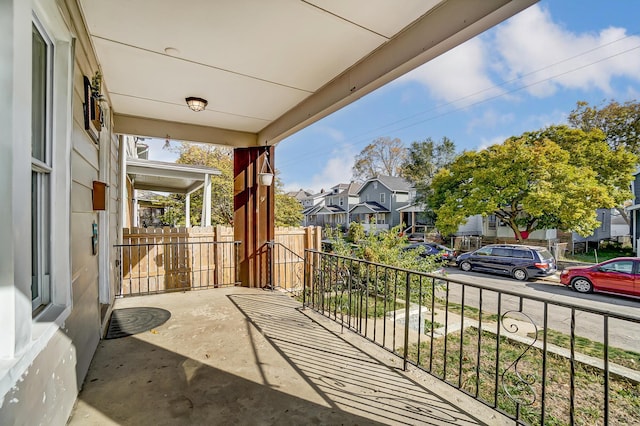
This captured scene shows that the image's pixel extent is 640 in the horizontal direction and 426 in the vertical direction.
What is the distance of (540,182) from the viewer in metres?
12.2

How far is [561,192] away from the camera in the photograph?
12.1m

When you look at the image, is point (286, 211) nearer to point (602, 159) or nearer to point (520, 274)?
point (520, 274)

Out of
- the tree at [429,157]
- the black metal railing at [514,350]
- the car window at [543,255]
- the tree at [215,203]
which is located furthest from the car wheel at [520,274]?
the tree at [429,157]

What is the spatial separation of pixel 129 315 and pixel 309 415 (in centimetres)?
277

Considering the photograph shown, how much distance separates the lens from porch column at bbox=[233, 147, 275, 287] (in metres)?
4.81

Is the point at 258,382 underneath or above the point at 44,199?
underneath

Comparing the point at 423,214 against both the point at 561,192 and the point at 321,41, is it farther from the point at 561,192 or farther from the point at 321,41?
the point at 321,41

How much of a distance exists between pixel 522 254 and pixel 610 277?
98.3 inches

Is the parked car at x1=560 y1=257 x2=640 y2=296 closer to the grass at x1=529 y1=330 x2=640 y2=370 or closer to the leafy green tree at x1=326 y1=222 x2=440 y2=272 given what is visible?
the grass at x1=529 y1=330 x2=640 y2=370

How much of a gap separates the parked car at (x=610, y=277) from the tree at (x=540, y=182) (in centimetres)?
495

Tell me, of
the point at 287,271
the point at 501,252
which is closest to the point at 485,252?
the point at 501,252

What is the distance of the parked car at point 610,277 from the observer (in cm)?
696

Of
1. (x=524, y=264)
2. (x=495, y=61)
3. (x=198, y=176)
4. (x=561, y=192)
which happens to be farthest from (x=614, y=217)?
(x=198, y=176)

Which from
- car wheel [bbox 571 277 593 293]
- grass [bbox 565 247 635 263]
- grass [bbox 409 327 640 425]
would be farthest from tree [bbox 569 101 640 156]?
grass [bbox 409 327 640 425]
